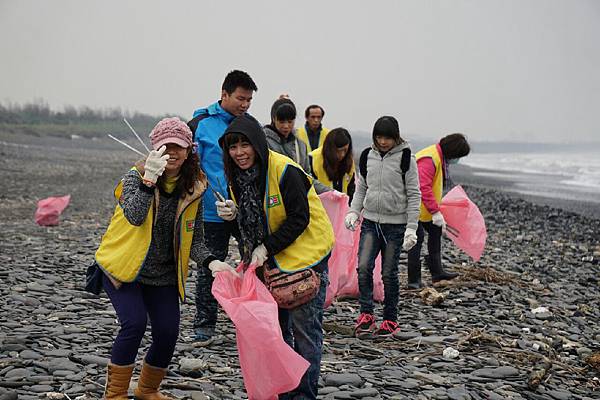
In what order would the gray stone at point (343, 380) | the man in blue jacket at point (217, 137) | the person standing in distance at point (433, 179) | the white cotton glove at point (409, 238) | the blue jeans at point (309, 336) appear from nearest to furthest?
the blue jeans at point (309, 336) → the gray stone at point (343, 380) → the man in blue jacket at point (217, 137) → the white cotton glove at point (409, 238) → the person standing in distance at point (433, 179)

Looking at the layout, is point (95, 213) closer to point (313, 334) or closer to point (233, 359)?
point (233, 359)

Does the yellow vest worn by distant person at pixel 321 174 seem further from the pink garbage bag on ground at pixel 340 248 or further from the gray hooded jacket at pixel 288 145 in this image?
the gray hooded jacket at pixel 288 145

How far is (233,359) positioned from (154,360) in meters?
1.05

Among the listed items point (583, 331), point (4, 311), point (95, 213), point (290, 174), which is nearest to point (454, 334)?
point (583, 331)

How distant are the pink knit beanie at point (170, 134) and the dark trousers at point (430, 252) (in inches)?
147

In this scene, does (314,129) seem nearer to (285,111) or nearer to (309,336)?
(285,111)

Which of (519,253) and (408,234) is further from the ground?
(408,234)

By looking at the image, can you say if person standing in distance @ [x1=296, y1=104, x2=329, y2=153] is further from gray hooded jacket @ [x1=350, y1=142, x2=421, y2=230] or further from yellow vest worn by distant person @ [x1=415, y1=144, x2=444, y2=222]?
gray hooded jacket @ [x1=350, y1=142, x2=421, y2=230]

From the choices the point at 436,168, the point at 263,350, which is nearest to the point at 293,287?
the point at 263,350

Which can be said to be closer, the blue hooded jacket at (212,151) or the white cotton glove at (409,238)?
the blue hooded jacket at (212,151)

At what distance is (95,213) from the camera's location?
12844 mm

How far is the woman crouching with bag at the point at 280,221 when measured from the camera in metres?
3.10

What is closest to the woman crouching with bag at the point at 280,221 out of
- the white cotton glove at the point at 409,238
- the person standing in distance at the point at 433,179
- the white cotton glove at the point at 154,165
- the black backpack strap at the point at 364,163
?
the white cotton glove at the point at 154,165

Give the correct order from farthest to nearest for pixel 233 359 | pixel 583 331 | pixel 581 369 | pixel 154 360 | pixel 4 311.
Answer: pixel 583 331
pixel 4 311
pixel 581 369
pixel 233 359
pixel 154 360
